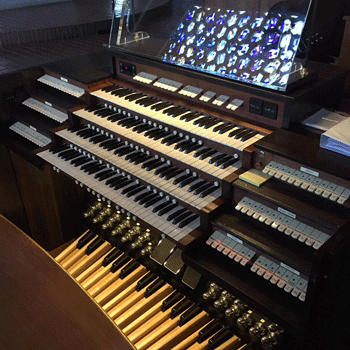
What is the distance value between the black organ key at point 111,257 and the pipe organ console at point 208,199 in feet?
0.03

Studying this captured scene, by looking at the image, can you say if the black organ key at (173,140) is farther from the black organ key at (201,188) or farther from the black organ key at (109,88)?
the black organ key at (109,88)

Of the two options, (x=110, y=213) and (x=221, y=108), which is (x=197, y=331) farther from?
(x=221, y=108)

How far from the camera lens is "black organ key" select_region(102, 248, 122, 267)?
9.61 feet

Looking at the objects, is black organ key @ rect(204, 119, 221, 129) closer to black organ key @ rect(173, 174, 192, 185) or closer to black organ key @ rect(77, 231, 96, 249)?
black organ key @ rect(173, 174, 192, 185)

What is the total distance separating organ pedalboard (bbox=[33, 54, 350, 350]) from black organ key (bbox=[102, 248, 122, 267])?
11 mm

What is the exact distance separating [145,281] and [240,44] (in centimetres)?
157

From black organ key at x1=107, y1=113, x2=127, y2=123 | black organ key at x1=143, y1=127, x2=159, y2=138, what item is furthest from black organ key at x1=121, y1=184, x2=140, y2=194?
black organ key at x1=107, y1=113, x2=127, y2=123

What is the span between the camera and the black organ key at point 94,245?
10.1ft

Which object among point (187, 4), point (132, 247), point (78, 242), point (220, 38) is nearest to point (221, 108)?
point (220, 38)

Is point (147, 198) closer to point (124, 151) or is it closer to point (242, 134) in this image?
point (124, 151)

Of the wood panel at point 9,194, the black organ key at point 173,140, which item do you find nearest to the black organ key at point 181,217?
the black organ key at point 173,140

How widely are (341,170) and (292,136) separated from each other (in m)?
0.36

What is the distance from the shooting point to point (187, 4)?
2.76m

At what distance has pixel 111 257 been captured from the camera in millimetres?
2941
